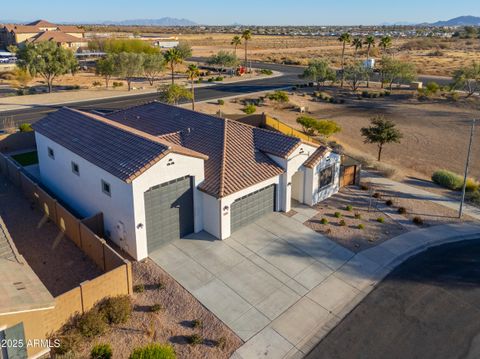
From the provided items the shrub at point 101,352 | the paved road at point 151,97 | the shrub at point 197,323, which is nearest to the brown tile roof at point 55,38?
the paved road at point 151,97

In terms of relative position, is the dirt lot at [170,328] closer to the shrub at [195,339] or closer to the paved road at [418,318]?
the shrub at [195,339]

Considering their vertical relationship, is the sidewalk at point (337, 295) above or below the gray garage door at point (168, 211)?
below

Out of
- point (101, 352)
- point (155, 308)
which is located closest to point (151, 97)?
point (155, 308)

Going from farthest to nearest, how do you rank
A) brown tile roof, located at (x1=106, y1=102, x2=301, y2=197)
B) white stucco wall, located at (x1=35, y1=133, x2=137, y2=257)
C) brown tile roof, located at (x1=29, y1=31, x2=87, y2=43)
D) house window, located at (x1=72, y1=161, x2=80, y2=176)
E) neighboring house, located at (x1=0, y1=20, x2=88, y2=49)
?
neighboring house, located at (x1=0, y1=20, x2=88, y2=49) < brown tile roof, located at (x1=29, y1=31, x2=87, y2=43) < house window, located at (x1=72, y1=161, x2=80, y2=176) < brown tile roof, located at (x1=106, y1=102, x2=301, y2=197) < white stucco wall, located at (x1=35, y1=133, x2=137, y2=257)

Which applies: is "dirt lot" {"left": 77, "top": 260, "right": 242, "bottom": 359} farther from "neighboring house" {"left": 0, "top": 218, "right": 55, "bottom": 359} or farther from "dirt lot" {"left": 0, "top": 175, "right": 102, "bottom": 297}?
"dirt lot" {"left": 0, "top": 175, "right": 102, "bottom": 297}

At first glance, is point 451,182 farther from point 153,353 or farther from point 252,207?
point 153,353

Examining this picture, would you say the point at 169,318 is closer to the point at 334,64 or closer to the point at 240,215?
the point at 240,215

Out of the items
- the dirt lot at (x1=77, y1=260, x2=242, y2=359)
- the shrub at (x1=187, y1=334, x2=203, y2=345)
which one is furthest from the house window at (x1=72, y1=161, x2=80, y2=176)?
the shrub at (x1=187, y1=334, x2=203, y2=345)

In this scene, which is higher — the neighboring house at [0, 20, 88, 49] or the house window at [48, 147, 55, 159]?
the neighboring house at [0, 20, 88, 49]
